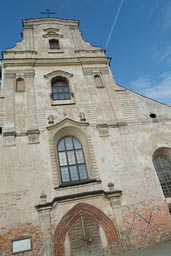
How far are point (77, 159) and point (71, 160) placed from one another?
307mm

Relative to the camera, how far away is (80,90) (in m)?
12.0

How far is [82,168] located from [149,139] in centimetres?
384

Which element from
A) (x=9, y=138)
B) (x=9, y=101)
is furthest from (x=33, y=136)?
(x=9, y=101)

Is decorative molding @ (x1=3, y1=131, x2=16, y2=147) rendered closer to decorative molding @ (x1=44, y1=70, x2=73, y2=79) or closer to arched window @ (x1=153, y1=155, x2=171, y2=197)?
decorative molding @ (x1=44, y1=70, x2=73, y2=79)

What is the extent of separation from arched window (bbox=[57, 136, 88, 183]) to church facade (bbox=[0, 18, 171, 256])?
→ 0.16 feet

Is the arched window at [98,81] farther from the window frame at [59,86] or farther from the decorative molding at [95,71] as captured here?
the window frame at [59,86]

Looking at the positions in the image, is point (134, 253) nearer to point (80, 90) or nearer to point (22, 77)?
point (80, 90)

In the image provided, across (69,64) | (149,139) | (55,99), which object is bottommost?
(149,139)

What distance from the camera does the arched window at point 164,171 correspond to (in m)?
9.88

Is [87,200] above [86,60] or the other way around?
the other way around

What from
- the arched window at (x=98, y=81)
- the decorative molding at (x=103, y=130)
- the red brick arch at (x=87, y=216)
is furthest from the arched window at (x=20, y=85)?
the red brick arch at (x=87, y=216)

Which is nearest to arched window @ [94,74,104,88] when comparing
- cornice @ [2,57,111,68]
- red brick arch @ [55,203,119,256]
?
cornice @ [2,57,111,68]

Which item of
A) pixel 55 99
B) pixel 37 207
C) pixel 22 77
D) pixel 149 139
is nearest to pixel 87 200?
pixel 37 207

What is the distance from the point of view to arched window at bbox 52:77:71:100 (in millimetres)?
11953
